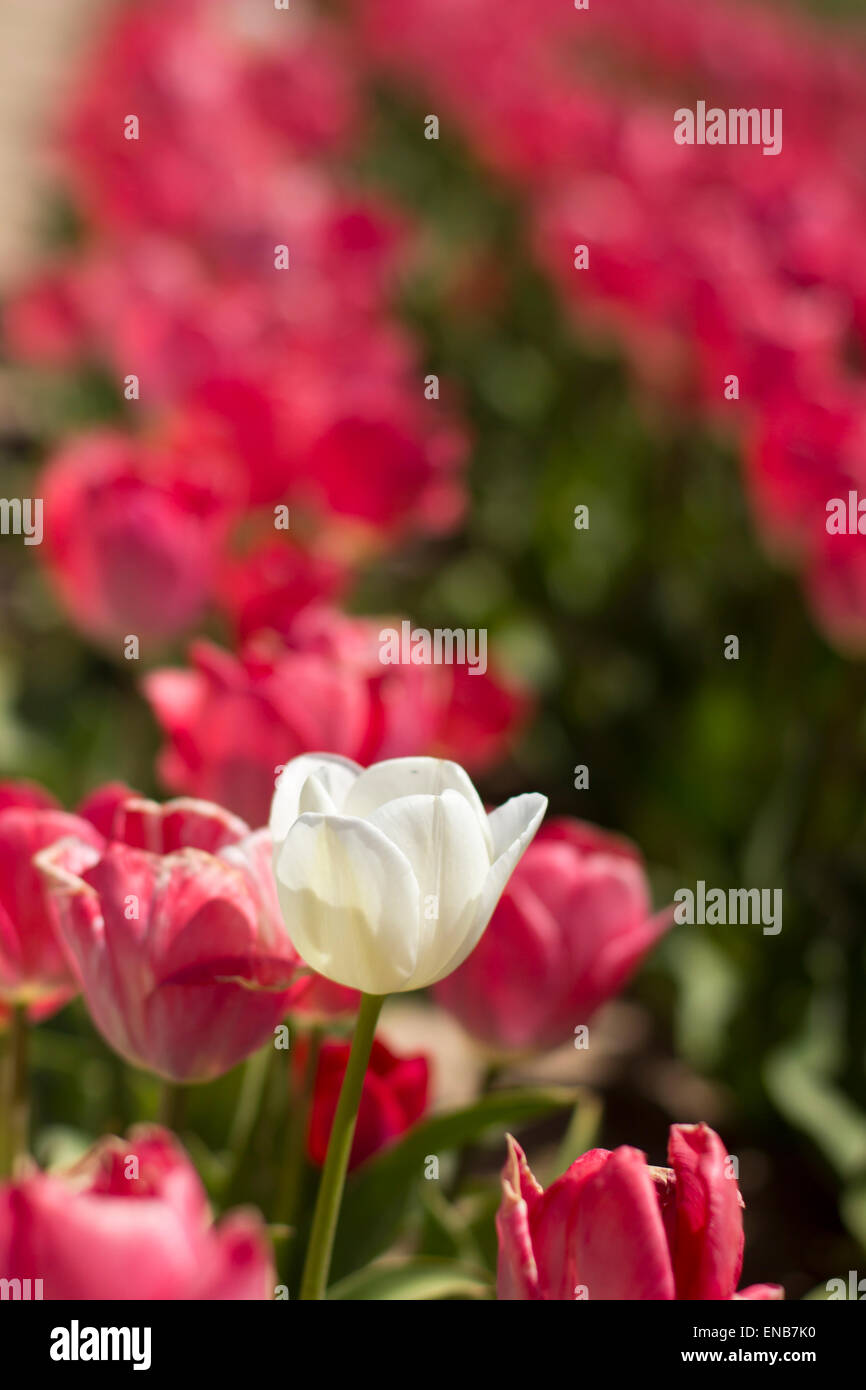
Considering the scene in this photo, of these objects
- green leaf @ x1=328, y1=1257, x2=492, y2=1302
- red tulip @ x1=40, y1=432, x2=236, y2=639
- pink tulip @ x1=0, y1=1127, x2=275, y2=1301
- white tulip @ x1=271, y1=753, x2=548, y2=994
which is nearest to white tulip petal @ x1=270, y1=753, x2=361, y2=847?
white tulip @ x1=271, y1=753, x2=548, y2=994

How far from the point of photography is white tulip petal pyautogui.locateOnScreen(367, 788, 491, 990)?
513 mm

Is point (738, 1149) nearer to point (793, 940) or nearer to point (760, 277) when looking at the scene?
point (793, 940)

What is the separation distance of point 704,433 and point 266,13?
16.5 ft

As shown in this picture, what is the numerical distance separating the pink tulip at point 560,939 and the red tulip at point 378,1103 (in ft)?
0.20

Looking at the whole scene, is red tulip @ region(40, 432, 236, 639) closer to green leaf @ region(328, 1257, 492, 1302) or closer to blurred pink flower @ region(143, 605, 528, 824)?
blurred pink flower @ region(143, 605, 528, 824)

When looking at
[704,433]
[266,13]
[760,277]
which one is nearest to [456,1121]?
[760,277]

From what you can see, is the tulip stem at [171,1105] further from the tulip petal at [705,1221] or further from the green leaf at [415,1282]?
the tulip petal at [705,1221]

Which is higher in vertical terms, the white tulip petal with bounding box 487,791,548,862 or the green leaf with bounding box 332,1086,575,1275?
the white tulip petal with bounding box 487,791,548,862

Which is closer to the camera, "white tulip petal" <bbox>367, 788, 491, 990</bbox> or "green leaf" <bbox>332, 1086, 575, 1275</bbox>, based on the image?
"white tulip petal" <bbox>367, 788, 491, 990</bbox>

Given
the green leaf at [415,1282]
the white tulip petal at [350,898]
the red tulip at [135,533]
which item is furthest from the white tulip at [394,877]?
the red tulip at [135,533]

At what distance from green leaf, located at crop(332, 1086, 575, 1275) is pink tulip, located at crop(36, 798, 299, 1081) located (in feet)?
0.58

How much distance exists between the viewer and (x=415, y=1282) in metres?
0.68

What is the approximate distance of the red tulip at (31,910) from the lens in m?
0.62
